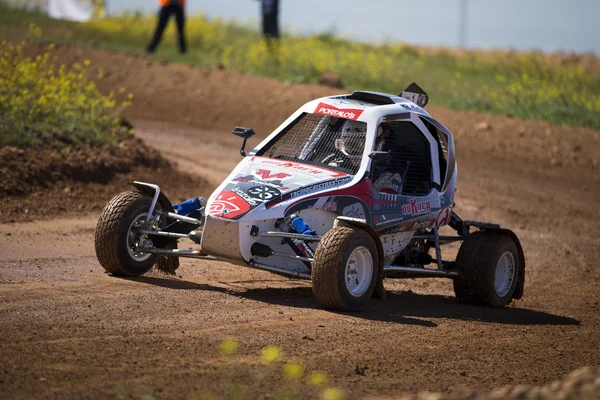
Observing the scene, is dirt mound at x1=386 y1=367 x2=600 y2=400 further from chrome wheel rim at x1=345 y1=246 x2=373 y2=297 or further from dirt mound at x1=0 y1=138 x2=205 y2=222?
dirt mound at x1=0 y1=138 x2=205 y2=222

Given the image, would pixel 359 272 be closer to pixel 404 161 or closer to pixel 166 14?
pixel 404 161

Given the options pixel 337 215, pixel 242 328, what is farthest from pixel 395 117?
pixel 242 328

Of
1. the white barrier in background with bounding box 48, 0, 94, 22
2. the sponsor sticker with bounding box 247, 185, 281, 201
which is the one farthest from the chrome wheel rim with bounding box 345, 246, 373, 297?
the white barrier in background with bounding box 48, 0, 94, 22

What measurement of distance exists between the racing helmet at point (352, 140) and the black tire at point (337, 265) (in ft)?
3.98

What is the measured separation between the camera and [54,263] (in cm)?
1008

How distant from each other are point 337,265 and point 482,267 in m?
2.38

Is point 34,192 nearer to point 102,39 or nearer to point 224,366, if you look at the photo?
point 224,366

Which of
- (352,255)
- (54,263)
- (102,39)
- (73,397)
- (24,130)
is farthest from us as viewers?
(102,39)

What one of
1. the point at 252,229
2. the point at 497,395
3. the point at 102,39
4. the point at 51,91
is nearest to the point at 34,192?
the point at 51,91

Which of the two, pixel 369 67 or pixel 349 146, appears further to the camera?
pixel 369 67

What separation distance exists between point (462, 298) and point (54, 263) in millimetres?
4212

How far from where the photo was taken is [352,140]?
9820 mm

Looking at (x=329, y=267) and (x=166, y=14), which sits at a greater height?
(x=166, y=14)

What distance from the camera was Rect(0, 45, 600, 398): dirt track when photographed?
6.30 m
